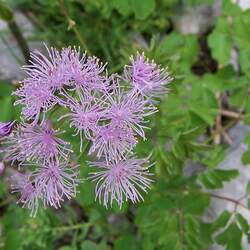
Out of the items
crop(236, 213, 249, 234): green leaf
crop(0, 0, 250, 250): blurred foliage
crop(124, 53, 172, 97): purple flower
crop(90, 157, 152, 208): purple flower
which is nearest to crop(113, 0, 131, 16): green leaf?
crop(0, 0, 250, 250): blurred foliage

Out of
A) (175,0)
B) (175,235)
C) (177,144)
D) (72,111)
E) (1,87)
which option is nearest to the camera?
(72,111)

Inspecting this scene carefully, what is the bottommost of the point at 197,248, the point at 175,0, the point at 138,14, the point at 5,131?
the point at 197,248

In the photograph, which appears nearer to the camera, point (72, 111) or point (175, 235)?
point (72, 111)

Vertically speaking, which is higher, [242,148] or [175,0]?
[175,0]

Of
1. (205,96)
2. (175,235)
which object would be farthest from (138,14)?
(175,235)

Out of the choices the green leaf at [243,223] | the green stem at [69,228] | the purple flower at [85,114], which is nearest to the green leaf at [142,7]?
the purple flower at [85,114]

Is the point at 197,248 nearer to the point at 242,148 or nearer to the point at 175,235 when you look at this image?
the point at 175,235

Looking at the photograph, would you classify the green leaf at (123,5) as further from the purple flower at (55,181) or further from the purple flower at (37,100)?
the purple flower at (55,181)
